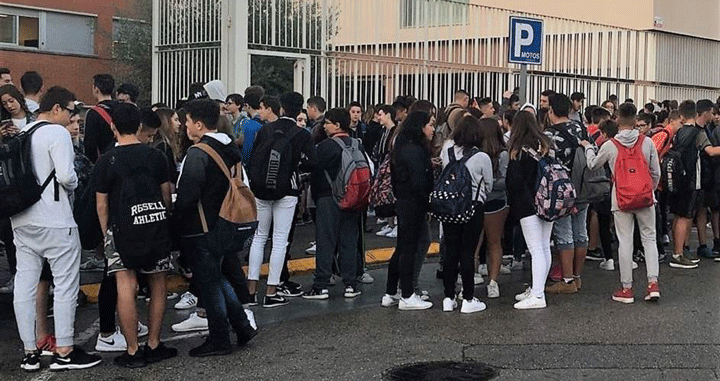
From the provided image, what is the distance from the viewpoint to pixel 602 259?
37.1 feet

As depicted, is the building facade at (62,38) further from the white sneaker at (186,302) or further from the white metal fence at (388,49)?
the white sneaker at (186,302)

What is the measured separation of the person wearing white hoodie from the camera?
8.77m

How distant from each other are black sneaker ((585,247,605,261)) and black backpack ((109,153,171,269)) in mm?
6441

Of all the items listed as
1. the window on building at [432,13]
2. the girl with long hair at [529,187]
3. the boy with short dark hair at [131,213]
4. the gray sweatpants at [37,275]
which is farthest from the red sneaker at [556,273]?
the window on building at [432,13]

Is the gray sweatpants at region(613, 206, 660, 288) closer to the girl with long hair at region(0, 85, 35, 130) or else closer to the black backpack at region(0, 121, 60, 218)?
the black backpack at region(0, 121, 60, 218)

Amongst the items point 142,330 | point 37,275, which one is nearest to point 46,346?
point 37,275

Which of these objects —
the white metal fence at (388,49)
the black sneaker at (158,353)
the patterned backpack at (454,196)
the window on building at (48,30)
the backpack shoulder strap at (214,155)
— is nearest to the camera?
the black sneaker at (158,353)

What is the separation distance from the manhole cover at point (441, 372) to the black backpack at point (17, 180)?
270 cm

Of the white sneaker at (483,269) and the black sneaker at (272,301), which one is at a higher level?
the white sneaker at (483,269)

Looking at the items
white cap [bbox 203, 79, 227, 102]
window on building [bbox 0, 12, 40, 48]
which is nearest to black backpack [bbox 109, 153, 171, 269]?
white cap [bbox 203, 79, 227, 102]

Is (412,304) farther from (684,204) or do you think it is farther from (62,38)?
(62,38)

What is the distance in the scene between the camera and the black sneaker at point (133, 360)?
6.57 meters

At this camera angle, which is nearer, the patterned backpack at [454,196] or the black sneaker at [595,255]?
the patterned backpack at [454,196]

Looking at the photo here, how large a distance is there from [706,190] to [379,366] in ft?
20.4
